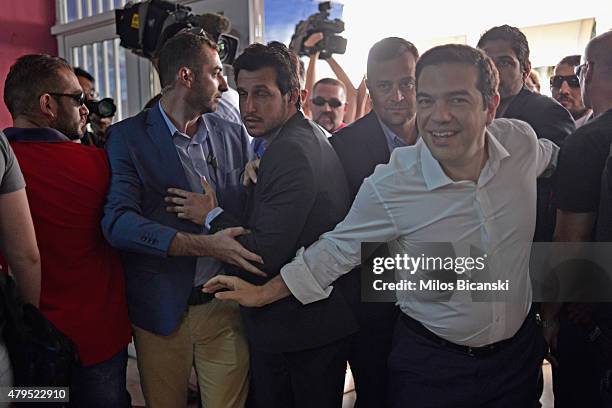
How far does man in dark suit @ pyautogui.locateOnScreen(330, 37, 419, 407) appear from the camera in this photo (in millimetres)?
1576

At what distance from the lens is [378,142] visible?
163cm

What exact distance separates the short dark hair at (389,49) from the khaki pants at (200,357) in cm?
85

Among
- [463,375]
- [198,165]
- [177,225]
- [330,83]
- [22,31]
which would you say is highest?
[22,31]

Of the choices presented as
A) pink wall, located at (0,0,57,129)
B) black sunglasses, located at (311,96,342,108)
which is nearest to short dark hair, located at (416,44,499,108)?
black sunglasses, located at (311,96,342,108)

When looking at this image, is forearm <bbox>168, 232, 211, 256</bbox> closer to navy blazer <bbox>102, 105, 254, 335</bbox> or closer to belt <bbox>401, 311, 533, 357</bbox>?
navy blazer <bbox>102, 105, 254, 335</bbox>

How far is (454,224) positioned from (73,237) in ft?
3.20

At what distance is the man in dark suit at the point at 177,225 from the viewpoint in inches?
58.8

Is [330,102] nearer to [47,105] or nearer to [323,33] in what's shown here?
[323,33]

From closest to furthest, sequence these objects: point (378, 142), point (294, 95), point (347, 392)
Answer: point (294, 95) < point (378, 142) < point (347, 392)

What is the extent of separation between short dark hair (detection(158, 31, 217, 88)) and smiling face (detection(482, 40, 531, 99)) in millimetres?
896

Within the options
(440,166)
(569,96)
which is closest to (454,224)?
(440,166)

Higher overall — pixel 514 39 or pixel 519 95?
pixel 514 39

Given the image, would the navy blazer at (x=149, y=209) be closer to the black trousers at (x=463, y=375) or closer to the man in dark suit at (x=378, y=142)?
the man in dark suit at (x=378, y=142)

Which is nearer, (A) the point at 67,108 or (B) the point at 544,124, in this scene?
(A) the point at 67,108
